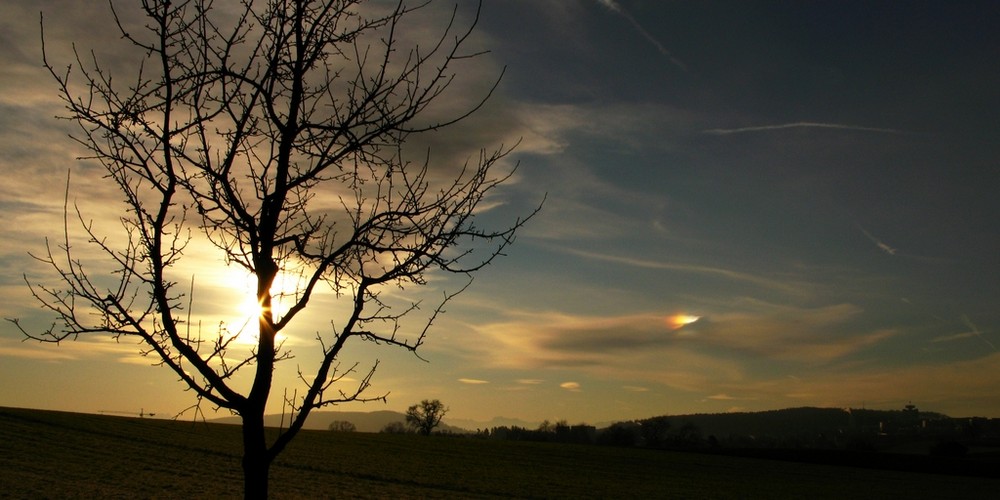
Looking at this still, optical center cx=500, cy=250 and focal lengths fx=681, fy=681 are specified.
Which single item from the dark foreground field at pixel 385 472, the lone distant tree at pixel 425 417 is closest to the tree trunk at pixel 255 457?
the dark foreground field at pixel 385 472

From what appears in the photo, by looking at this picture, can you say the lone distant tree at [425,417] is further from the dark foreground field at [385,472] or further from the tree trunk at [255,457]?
the tree trunk at [255,457]

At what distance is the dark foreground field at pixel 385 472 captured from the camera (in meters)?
A: 29.3

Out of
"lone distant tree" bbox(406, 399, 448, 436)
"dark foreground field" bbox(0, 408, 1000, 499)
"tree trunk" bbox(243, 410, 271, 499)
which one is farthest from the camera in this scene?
"lone distant tree" bbox(406, 399, 448, 436)

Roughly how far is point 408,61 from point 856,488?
57.5 m

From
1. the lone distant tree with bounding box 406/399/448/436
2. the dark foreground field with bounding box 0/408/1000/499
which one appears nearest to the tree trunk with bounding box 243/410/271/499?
the dark foreground field with bounding box 0/408/1000/499

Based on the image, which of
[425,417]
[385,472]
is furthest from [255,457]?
[425,417]

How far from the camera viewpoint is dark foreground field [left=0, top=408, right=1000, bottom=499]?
29.3m

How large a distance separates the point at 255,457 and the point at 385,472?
137ft

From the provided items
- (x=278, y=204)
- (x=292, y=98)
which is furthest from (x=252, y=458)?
(x=292, y=98)

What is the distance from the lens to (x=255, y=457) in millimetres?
3723

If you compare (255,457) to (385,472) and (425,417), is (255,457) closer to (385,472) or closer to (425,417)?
(385,472)

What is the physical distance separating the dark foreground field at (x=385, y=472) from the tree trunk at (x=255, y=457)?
1715 centimetres

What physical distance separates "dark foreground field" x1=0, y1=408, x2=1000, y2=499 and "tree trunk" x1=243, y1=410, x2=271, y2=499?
17.2m

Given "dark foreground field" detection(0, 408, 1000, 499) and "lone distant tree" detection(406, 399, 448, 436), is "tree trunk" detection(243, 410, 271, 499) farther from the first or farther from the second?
"lone distant tree" detection(406, 399, 448, 436)
